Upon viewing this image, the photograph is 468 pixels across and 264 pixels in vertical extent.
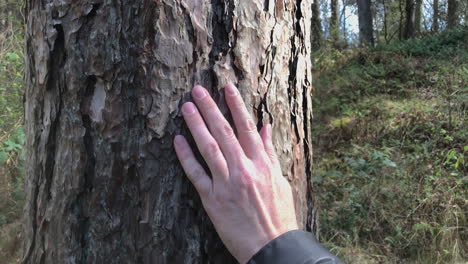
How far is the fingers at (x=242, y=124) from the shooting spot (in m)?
1.01

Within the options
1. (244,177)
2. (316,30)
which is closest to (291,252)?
(244,177)

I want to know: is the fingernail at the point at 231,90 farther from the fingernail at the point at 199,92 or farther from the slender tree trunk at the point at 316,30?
the slender tree trunk at the point at 316,30

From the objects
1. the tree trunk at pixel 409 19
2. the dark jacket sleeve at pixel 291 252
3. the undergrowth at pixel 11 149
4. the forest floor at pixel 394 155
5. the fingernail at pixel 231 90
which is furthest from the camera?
the tree trunk at pixel 409 19

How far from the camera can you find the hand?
939 mm

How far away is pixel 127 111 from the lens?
3.14 ft

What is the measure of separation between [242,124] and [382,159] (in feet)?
12.0

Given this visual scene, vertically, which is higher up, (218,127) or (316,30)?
(316,30)

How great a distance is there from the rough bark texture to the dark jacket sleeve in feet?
0.53

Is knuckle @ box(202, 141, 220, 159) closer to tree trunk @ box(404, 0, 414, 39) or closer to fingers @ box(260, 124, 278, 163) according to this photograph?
fingers @ box(260, 124, 278, 163)

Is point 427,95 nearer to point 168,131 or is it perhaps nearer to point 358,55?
point 358,55

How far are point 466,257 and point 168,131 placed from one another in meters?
3.10

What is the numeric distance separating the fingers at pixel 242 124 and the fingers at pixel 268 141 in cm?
6

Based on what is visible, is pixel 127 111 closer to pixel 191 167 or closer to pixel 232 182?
pixel 191 167

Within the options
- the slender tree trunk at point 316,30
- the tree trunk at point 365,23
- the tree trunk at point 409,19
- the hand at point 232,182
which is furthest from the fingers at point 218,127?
the tree trunk at point 409,19
